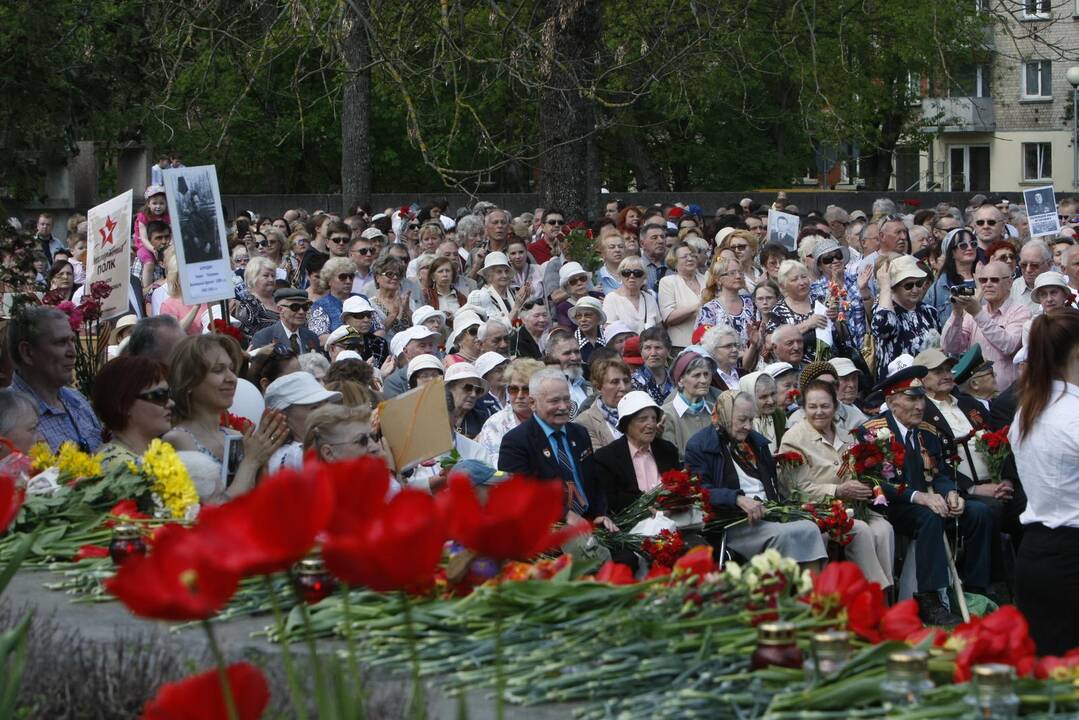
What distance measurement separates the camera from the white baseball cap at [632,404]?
29.7ft

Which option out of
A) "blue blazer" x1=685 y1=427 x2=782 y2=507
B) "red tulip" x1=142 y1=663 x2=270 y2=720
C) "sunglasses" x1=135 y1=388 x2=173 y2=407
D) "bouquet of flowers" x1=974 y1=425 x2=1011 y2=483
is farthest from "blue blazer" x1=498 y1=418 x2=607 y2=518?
"red tulip" x1=142 y1=663 x2=270 y2=720

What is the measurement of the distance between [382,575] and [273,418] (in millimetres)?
4564

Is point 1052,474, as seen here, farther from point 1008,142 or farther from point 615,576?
point 1008,142

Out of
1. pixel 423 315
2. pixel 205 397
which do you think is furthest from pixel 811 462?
pixel 205 397

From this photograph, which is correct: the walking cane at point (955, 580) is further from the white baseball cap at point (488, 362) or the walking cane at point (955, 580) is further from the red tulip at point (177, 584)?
the red tulip at point (177, 584)

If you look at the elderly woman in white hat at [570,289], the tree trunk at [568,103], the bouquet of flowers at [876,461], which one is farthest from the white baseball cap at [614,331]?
the bouquet of flowers at [876,461]

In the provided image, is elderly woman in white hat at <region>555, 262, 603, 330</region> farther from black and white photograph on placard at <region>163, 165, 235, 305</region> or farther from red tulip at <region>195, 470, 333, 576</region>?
red tulip at <region>195, 470, 333, 576</region>

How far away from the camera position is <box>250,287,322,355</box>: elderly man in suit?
11.1 meters

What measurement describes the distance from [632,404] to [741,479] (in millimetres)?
879

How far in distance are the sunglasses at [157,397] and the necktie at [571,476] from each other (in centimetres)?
249

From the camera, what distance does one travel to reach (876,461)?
982cm

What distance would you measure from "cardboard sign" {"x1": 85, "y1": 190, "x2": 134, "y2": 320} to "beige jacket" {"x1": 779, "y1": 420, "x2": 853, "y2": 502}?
4152 mm

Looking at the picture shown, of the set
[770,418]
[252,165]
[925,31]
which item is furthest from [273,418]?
[252,165]

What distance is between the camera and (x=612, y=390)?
1004cm
